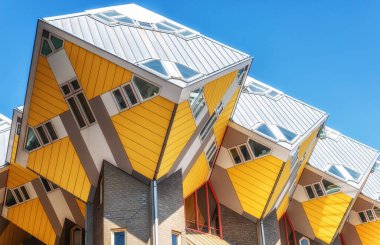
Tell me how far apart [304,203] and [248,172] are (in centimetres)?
555

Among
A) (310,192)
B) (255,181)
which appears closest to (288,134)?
(255,181)

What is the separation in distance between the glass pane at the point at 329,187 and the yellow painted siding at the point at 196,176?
615cm

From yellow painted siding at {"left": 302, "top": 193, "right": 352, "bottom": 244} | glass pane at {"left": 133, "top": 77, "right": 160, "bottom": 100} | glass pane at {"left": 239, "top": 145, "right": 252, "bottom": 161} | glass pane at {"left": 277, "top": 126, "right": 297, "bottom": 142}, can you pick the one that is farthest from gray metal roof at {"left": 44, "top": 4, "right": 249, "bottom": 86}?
yellow painted siding at {"left": 302, "top": 193, "right": 352, "bottom": 244}

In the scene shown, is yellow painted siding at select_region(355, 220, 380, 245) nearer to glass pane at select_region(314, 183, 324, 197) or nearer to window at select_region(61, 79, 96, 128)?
glass pane at select_region(314, 183, 324, 197)

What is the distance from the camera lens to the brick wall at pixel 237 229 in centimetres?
2458

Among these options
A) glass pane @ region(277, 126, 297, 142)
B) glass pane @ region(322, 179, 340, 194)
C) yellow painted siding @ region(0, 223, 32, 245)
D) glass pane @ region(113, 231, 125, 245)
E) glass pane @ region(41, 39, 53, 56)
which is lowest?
glass pane @ region(113, 231, 125, 245)

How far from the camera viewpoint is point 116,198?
61.3 feet

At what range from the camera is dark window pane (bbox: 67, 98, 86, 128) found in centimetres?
1889

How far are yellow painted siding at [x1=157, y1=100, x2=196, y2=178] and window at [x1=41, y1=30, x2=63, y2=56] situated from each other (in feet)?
14.6

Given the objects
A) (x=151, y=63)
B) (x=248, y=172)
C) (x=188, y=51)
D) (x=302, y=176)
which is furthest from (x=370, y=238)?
(x=151, y=63)

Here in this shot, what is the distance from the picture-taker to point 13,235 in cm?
2598

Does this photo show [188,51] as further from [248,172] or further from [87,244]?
[87,244]

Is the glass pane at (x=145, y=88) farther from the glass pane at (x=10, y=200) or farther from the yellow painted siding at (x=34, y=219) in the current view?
the glass pane at (x=10, y=200)

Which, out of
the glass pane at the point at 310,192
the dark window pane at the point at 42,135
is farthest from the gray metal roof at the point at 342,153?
the dark window pane at the point at 42,135
